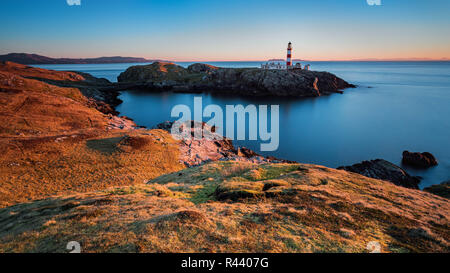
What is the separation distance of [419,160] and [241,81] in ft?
369

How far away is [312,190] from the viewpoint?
18109 millimetres

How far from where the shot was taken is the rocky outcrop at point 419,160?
4300 centimetres

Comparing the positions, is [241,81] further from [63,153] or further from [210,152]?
[63,153]

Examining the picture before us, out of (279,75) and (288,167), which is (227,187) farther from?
(279,75)

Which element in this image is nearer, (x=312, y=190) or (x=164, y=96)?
(x=312, y=190)

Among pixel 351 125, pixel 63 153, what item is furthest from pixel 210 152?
pixel 351 125

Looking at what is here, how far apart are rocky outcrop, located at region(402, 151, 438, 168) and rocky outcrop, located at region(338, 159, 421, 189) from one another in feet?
22.1

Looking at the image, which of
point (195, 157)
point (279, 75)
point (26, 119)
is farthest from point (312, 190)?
point (279, 75)

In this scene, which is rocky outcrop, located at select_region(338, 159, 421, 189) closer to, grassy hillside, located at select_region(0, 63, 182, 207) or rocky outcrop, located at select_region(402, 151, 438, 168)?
rocky outcrop, located at select_region(402, 151, 438, 168)

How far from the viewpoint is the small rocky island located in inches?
5128

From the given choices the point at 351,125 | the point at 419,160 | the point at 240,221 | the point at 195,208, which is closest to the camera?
the point at 240,221

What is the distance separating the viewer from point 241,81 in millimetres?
143375

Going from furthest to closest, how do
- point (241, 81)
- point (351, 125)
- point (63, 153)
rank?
point (241, 81) → point (351, 125) → point (63, 153)
